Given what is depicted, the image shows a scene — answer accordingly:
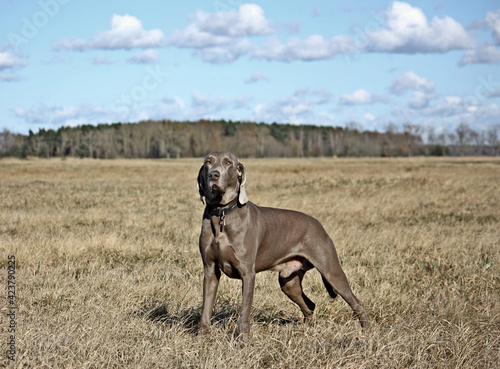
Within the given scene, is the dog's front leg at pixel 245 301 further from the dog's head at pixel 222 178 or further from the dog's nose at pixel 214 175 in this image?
the dog's nose at pixel 214 175

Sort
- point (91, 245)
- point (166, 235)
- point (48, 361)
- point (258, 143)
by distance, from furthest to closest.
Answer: point (258, 143) → point (166, 235) → point (91, 245) → point (48, 361)

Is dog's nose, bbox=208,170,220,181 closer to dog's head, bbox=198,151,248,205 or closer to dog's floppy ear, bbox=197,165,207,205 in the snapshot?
dog's head, bbox=198,151,248,205

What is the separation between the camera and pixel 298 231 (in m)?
5.08

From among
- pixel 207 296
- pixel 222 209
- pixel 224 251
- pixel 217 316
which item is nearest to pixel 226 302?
pixel 217 316

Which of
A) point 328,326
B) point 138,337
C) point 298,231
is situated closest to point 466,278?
point 328,326

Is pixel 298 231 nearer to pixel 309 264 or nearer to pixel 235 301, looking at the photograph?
pixel 309 264

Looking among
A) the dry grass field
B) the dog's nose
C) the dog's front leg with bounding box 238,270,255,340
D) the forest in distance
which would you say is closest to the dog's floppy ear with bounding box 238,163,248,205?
the dog's nose

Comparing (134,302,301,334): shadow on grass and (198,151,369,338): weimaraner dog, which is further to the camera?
(134,302,301,334): shadow on grass

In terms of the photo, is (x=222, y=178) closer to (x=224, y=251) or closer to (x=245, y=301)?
(x=224, y=251)

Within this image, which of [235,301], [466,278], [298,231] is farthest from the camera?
[466,278]

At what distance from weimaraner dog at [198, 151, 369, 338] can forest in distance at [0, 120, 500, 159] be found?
92.8 meters

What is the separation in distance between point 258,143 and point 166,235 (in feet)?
355

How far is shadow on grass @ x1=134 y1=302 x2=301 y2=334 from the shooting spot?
5262mm

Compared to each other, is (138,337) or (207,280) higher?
(207,280)
